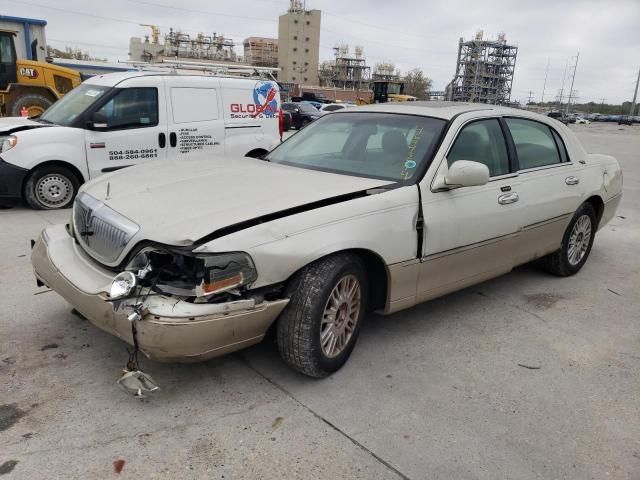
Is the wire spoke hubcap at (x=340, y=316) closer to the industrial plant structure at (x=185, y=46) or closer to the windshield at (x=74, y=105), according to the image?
the windshield at (x=74, y=105)

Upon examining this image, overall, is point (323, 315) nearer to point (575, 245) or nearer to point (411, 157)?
point (411, 157)

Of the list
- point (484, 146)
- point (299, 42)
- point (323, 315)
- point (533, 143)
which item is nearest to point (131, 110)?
point (484, 146)

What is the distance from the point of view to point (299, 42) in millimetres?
122438

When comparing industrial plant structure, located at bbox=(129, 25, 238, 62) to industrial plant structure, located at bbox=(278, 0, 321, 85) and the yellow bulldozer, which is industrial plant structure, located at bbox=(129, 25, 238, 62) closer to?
industrial plant structure, located at bbox=(278, 0, 321, 85)

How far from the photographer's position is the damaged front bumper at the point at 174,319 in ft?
8.05

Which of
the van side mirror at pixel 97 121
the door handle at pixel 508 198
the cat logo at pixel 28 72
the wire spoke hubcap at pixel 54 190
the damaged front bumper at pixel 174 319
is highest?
the cat logo at pixel 28 72

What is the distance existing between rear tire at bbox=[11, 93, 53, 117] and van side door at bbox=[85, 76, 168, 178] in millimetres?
6229

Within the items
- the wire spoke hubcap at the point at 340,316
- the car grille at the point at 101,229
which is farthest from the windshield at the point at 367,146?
the car grille at the point at 101,229

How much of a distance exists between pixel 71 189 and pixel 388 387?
567 centimetres

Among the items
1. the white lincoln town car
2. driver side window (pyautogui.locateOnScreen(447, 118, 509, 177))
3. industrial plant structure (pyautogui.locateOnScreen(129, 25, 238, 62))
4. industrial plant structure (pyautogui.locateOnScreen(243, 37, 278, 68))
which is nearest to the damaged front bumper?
the white lincoln town car

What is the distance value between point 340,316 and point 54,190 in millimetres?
5416

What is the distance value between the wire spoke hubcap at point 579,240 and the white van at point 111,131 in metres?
3.94

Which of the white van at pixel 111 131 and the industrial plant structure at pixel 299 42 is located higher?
the industrial plant structure at pixel 299 42

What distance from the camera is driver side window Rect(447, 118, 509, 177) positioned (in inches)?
146
